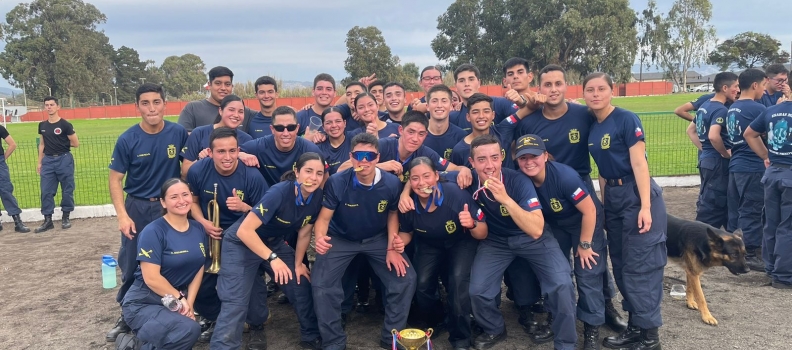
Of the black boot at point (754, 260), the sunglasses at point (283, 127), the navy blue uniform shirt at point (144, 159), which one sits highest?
the sunglasses at point (283, 127)

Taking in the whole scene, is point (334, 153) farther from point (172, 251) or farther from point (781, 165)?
point (781, 165)

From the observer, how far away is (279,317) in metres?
5.92

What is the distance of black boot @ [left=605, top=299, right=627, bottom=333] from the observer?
527 centimetres

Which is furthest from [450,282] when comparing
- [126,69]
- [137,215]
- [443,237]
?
[126,69]

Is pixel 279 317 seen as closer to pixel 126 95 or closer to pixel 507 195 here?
pixel 507 195

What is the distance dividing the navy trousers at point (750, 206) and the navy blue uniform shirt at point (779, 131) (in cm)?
78

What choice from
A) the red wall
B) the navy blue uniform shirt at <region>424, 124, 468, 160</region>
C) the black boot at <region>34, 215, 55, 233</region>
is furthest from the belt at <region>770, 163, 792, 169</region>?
the red wall

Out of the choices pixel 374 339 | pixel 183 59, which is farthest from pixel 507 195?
pixel 183 59

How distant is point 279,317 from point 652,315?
12.1 ft

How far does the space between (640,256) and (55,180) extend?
1008cm

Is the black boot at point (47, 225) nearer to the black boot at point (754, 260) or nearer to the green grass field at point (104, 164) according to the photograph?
the green grass field at point (104, 164)

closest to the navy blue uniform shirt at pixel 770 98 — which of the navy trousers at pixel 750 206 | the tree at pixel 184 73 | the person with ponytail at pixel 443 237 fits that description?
the navy trousers at pixel 750 206

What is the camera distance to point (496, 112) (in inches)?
237

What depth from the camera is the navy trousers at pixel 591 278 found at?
15.8 feet
